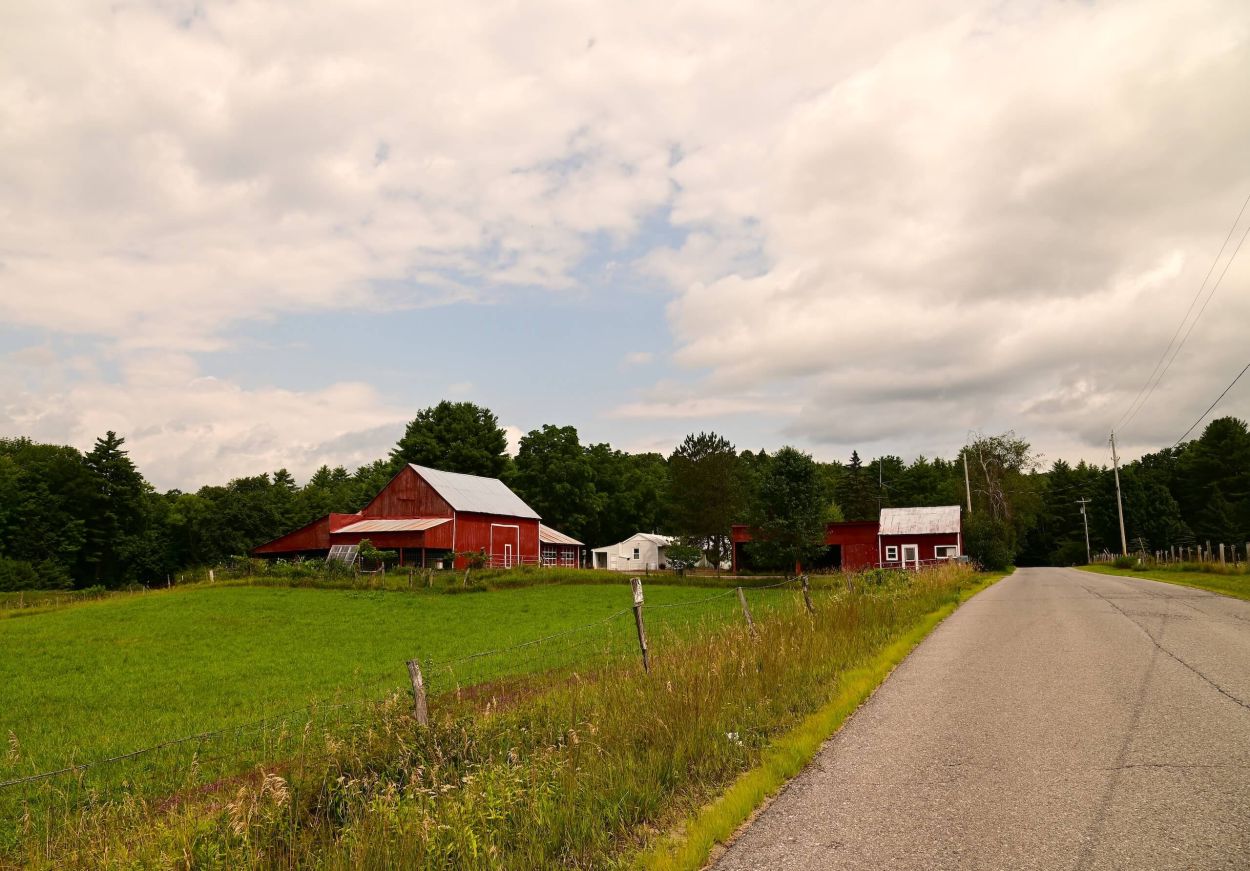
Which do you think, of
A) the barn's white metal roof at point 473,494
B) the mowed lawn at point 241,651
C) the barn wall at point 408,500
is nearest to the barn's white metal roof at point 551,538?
the barn's white metal roof at point 473,494

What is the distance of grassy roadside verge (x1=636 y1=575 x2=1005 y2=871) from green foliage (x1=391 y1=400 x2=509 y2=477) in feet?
262

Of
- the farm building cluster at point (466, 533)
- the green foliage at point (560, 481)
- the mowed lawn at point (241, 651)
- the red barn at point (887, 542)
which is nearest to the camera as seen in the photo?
the mowed lawn at point (241, 651)

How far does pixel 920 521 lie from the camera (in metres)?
58.7

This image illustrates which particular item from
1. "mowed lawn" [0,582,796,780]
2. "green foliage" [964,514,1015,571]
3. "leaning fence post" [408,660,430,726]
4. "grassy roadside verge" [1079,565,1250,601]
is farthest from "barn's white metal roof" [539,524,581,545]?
"leaning fence post" [408,660,430,726]

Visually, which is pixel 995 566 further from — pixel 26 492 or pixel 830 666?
pixel 26 492

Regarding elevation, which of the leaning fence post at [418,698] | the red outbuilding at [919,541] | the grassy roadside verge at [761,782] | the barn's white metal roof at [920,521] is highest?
the barn's white metal roof at [920,521]

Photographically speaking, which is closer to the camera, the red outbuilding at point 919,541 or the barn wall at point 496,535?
the barn wall at point 496,535

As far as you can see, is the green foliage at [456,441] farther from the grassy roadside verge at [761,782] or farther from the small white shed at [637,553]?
the grassy roadside verge at [761,782]

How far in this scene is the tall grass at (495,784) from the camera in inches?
221

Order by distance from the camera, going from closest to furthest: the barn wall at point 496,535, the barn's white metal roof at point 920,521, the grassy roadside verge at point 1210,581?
the grassy roadside verge at point 1210,581 < the barn wall at point 496,535 < the barn's white metal roof at point 920,521

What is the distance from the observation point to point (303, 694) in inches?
643

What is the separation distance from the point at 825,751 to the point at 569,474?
263 ft

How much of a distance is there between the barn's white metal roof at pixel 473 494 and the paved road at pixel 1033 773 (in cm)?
4703

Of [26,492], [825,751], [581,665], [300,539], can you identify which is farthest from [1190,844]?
[26,492]
